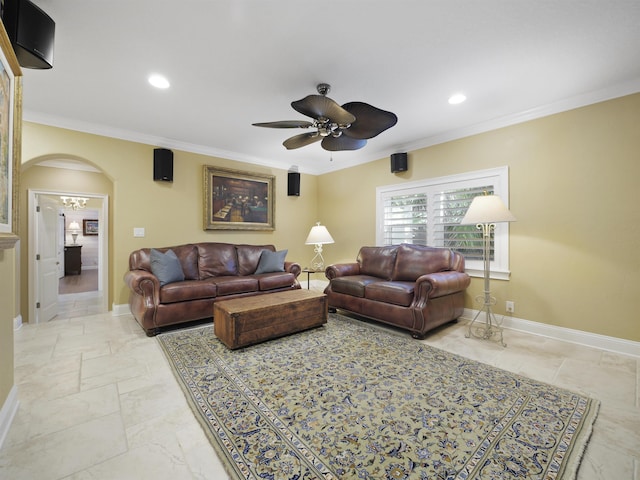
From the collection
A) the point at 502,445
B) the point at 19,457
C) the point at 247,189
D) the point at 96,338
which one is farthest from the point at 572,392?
the point at 247,189

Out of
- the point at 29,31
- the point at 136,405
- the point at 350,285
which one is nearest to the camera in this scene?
the point at 29,31

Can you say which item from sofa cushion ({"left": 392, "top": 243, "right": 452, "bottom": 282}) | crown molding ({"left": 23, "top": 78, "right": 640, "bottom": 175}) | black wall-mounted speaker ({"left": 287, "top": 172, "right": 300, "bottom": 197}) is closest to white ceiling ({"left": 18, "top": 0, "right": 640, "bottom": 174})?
crown molding ({"left": 23, "top": 78, "right": 640, "bottom": 175})

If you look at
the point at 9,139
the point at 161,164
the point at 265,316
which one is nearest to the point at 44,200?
the point at 161,164

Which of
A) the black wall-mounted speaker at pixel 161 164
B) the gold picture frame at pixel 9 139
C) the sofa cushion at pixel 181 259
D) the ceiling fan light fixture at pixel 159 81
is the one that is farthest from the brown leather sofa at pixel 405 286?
the gold picture frame at pixel 9 139

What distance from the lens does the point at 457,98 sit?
2.93 m

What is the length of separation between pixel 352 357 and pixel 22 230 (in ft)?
14.7

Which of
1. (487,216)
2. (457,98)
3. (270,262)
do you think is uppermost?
(457,98)

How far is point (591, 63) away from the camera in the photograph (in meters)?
2.32

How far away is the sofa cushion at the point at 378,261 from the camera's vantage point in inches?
159

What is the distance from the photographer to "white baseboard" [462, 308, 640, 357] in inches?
103

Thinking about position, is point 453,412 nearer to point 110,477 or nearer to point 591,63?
point 110,477

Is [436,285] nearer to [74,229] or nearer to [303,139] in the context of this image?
[303,139]

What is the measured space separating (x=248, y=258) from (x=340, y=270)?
1601mm

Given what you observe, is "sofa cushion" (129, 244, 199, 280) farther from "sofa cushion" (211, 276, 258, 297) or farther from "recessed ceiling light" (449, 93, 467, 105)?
"recessed ceiling light" (449, 93, 467, 105)
